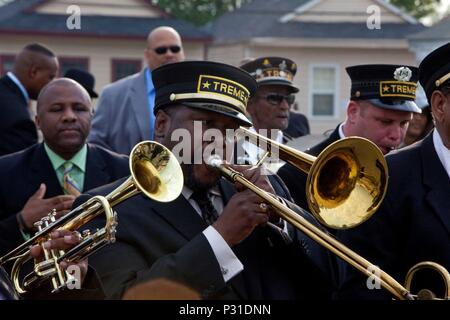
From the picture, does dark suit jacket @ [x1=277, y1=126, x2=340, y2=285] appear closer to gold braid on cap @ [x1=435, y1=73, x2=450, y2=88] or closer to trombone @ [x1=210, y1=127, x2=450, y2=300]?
trombone @ [x1=210, y1=127, x2=450, y2=300]

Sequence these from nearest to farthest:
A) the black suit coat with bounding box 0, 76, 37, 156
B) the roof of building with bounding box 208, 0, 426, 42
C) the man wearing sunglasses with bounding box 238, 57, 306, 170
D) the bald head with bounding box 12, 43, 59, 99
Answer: the black suit coat with bounding box 0, 76, 37, 156 < the man wearing sunglasses with bounding box 238, 57, 306, 170 < the bald head with bounding box 12, 43, 59, 99 < the roof of building with bounding box 208, 0, 426, 42

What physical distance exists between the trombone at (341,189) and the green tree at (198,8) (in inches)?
1460

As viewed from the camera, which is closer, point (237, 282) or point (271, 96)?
point (237, 282)

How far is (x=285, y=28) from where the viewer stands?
1259 inches

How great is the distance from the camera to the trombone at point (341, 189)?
433 centimetres

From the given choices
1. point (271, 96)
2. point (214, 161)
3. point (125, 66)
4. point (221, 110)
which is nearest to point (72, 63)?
point (125, 66)

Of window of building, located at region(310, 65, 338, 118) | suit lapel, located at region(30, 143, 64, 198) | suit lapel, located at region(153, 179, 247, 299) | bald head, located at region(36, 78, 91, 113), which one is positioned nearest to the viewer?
suit lapel, located at region(153, 179, 247, 299)

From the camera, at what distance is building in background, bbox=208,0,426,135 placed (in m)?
30.3

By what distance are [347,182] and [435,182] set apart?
42cm

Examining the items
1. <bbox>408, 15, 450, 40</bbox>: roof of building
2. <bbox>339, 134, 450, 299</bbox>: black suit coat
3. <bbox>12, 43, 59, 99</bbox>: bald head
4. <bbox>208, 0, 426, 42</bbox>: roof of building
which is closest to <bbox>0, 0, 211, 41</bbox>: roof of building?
<bbox>208, 0, 426, 42</bbox>: roof of building

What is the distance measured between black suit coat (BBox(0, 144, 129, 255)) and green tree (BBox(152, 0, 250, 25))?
3516 centimetres

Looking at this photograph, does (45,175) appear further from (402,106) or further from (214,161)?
(214,161)

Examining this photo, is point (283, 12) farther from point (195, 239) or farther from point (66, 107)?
point (195, 239)
